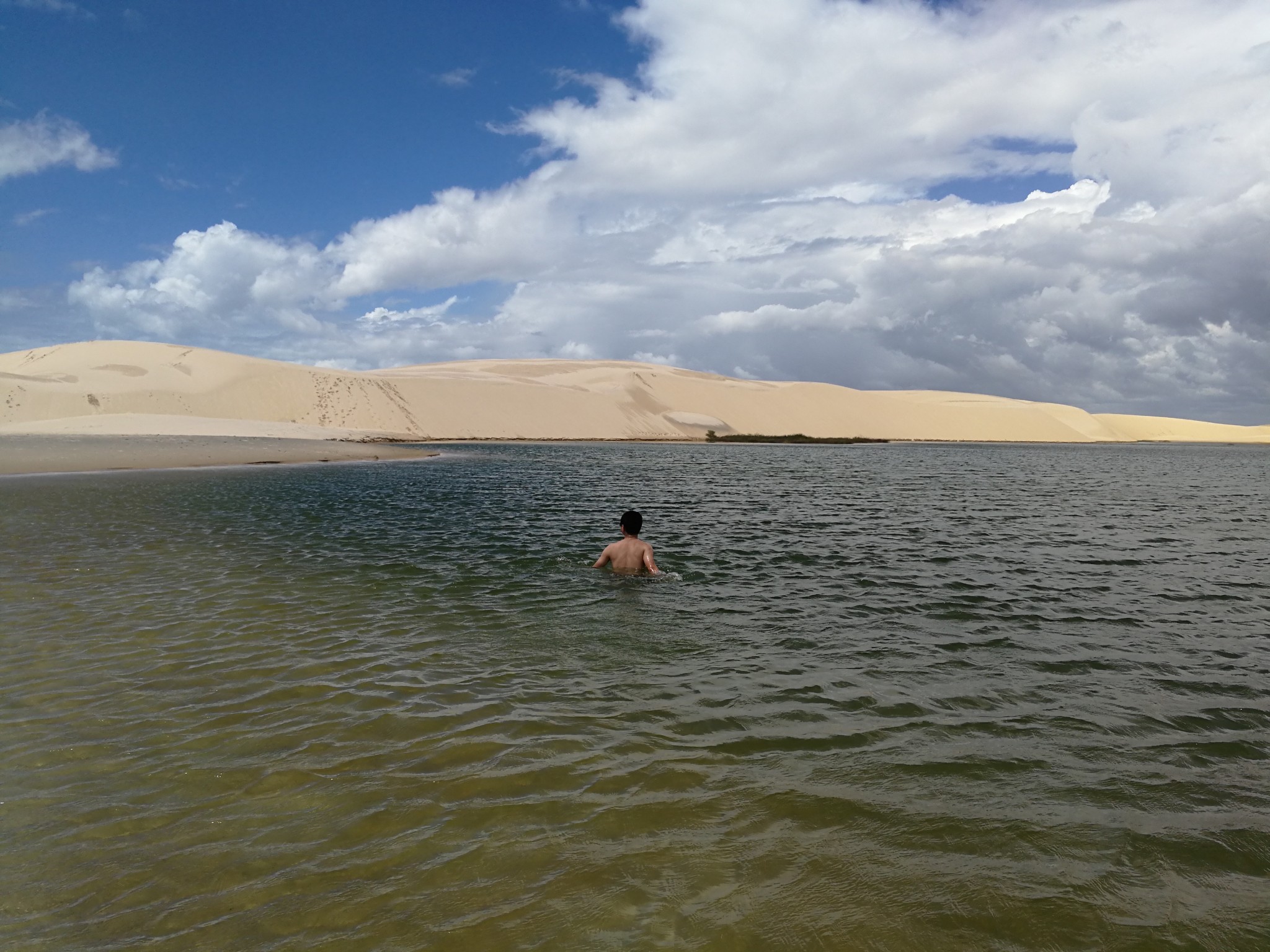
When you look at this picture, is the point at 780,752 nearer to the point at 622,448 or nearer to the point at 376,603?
the point at 376,603

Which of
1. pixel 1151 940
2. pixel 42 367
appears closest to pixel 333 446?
pixel 42 367

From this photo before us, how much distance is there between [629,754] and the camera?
6.02 m

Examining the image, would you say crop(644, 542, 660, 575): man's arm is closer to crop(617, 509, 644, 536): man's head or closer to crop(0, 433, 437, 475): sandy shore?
crop(617, 509, 644, 536): man's head

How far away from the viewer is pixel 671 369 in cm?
16338

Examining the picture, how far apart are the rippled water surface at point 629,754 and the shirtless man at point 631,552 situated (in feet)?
1.08

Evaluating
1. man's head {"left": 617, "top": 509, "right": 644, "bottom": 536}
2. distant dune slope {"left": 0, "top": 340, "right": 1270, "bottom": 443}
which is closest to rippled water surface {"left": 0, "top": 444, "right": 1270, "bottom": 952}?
man's head {"left": 617, "top": 509, "right": 644, "bottom": 536}

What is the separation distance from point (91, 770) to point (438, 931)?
11.9ft

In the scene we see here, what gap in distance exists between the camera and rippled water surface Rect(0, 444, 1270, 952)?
4.05 metres

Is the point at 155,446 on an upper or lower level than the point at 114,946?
upper

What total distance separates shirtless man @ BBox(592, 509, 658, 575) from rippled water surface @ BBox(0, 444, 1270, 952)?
0.33m

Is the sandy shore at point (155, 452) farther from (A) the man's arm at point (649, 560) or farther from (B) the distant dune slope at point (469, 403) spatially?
(A) the man's arm at point (649, 560)

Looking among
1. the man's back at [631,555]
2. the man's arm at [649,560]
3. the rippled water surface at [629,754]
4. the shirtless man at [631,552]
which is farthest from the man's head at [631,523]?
the rippled water surface at [629,754]

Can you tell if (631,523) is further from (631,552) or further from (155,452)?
(155,452)

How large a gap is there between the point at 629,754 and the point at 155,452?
48734 millimetres
